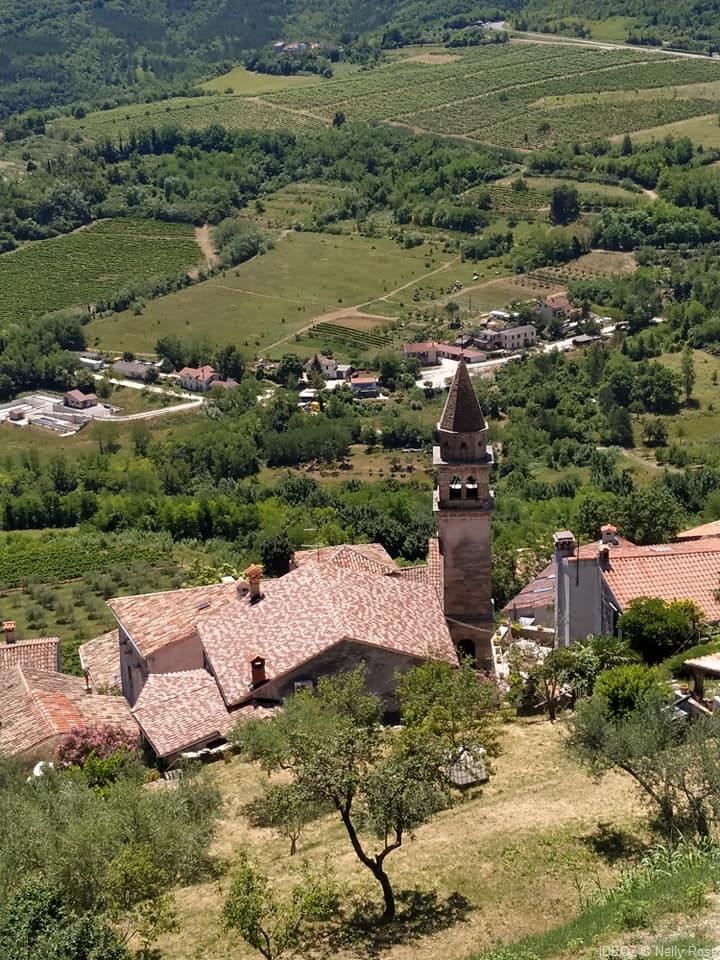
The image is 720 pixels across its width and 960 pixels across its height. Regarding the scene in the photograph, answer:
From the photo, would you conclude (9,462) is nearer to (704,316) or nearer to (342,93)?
(704,316)

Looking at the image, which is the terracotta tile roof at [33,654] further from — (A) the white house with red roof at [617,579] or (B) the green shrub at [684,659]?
(B) the green shrub at [684,659]

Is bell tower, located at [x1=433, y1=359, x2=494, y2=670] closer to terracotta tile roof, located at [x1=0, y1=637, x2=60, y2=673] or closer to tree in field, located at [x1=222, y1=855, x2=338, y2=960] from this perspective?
terracotta tile roof, located at [x1=0, y1=637, x2=60, y2=673]

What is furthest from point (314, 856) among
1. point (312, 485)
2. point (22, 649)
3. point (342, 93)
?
point (342, 93)

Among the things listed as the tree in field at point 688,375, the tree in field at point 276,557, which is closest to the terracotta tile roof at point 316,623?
the tree in field at point 276,557

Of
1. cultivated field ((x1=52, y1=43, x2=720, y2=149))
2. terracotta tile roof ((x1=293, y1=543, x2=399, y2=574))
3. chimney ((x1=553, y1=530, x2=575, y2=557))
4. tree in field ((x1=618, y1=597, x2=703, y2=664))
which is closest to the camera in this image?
tree in field ((x1=618, y1=597, x2=703, y2=664))

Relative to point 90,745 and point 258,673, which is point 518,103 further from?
point 90,745

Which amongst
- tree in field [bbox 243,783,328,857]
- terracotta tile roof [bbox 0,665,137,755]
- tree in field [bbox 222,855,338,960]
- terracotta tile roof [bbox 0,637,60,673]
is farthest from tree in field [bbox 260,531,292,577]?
tree in field [bbox 222,855,338,960]
